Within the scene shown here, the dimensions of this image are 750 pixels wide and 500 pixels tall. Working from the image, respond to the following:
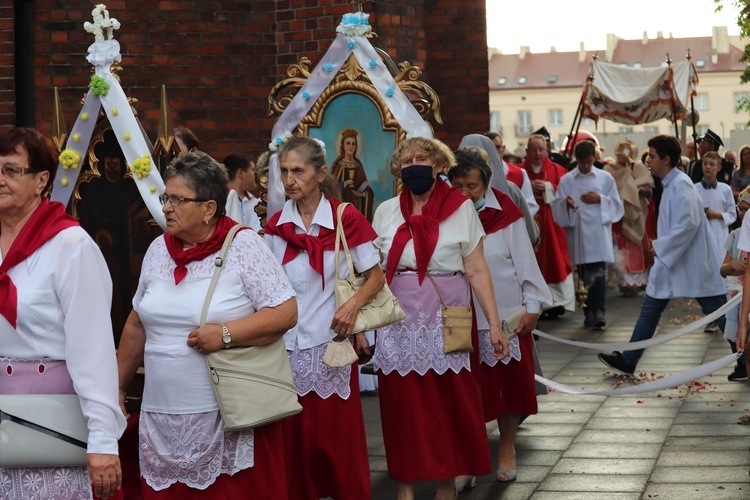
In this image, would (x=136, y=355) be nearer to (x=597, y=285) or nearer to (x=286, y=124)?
(x=286, y=124)

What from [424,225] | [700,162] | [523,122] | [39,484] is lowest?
[39,484]

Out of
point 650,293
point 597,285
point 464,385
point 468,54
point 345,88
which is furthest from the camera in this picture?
point 597,285

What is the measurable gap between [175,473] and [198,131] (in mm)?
6748

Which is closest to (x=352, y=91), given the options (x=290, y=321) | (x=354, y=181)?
(x=354, y=181)

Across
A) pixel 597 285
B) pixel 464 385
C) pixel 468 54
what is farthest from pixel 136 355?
pixel 597 285

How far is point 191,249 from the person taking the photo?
15.8ft

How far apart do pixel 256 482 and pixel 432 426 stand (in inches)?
71.7

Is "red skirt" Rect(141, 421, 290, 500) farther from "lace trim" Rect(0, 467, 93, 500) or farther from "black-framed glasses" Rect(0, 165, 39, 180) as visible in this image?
"black-framed glasses" Rect(0, 165, 39, 180)

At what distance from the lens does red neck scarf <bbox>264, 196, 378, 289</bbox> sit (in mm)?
5992

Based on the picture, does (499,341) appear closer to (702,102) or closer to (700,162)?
(700,162)

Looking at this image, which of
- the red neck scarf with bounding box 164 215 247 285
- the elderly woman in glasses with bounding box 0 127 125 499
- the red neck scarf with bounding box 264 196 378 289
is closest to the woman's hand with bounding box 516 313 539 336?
the red neck scarf with bounding box 264 196 378 289

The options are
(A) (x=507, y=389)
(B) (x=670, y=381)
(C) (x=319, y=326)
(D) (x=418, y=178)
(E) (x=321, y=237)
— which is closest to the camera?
(C) (x=319, y=326)

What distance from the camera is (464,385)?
21.8 feet

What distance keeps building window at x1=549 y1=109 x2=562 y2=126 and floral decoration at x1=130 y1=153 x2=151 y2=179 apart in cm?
9649
